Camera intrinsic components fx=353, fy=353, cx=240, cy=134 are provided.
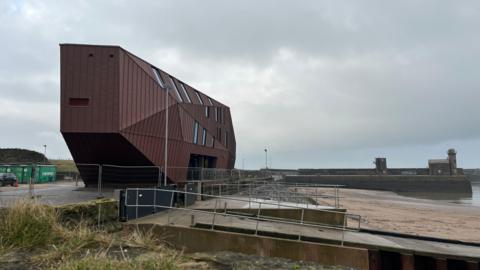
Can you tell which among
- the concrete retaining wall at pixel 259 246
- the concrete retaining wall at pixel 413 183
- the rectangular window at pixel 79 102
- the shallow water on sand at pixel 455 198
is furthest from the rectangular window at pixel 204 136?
the concrete retaining wall at pixel 413 183

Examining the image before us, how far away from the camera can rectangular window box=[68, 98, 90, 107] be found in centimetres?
2028

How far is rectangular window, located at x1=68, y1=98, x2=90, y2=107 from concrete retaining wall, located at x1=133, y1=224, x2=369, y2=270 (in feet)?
41.5

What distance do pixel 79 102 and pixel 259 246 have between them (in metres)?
15.4

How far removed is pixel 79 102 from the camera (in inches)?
802

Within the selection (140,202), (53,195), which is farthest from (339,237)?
(53,195)

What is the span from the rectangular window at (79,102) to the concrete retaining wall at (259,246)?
1265 centimetres

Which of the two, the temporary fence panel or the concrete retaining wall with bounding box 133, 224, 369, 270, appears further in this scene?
the temporary fence panel

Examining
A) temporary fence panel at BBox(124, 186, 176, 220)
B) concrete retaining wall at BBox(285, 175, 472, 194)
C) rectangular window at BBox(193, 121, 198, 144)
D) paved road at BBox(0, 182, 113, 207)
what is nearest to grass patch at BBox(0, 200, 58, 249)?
paved road at BBox(0, 182, 113, 207)

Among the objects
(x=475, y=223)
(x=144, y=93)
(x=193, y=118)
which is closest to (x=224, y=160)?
(x=193, y=118)

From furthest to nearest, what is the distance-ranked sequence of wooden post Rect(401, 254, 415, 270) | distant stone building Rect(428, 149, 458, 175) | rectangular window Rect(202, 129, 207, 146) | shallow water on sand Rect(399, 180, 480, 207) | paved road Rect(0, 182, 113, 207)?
distant stone building Rect(428, 149, 458, 175), shallow water on sand Rect(399, 180, 480, 207), rectangular window Rect(202, 129, 207, 146), paved road Rect(0, 182, 113, 207), wooden post Rect(401, 254, 415, 270)

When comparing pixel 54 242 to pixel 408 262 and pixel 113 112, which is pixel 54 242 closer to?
pixel 408 262

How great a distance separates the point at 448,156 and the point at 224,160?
5770 cm

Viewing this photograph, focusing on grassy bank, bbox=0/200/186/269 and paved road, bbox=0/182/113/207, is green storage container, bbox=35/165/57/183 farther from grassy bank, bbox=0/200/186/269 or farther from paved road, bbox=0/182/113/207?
grassy bank, bbox=0/200/186/269

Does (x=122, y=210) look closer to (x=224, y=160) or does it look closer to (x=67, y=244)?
(x=67, y=244)
